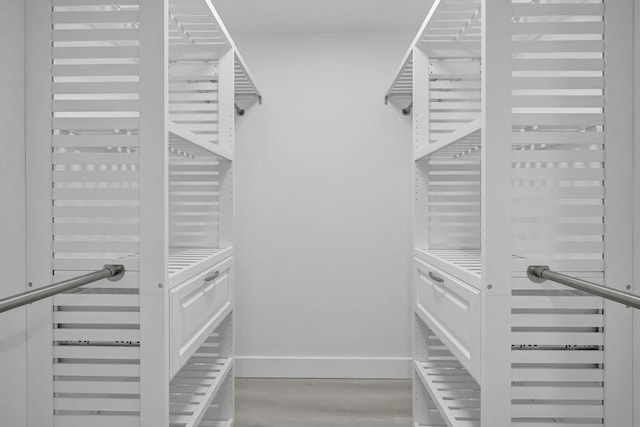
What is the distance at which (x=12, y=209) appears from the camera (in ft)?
4.40

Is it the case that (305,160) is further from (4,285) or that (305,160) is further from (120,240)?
(4,285)

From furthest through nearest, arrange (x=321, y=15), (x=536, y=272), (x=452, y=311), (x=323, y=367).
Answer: (x=323, y=367) < (x=321, y=15) < (x=452, y=311) < (x=536, y=272)

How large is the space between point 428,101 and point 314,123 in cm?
105

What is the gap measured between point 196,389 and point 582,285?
1.51m

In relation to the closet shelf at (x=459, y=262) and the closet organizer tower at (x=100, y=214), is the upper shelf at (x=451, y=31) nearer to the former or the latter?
the closet shelf at (x=459, y=262)

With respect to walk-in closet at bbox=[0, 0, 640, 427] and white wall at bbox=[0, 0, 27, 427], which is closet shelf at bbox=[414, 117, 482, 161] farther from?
white wall at bbox=[0, 0, 27, 427]

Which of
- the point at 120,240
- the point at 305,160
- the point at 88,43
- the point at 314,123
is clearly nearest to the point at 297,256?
the point at 305,160

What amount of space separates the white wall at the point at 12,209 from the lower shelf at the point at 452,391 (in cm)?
141

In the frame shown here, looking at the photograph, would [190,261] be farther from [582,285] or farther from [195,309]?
[582,285]

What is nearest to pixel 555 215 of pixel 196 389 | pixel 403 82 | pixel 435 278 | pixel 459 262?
pixel 459 262

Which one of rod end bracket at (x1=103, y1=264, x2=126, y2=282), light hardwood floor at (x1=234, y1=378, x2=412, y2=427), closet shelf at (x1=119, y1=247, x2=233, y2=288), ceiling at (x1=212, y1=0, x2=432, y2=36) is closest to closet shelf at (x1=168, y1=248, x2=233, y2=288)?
closet shelf at (x1=119, y1=247, x2=233, y2=288)

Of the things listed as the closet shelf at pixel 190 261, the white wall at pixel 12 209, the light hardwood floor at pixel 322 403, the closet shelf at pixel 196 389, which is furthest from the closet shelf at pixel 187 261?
the light hardwood floor at pixel 322 403

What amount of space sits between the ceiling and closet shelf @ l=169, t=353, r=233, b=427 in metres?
1.93

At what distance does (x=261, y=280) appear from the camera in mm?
3088
